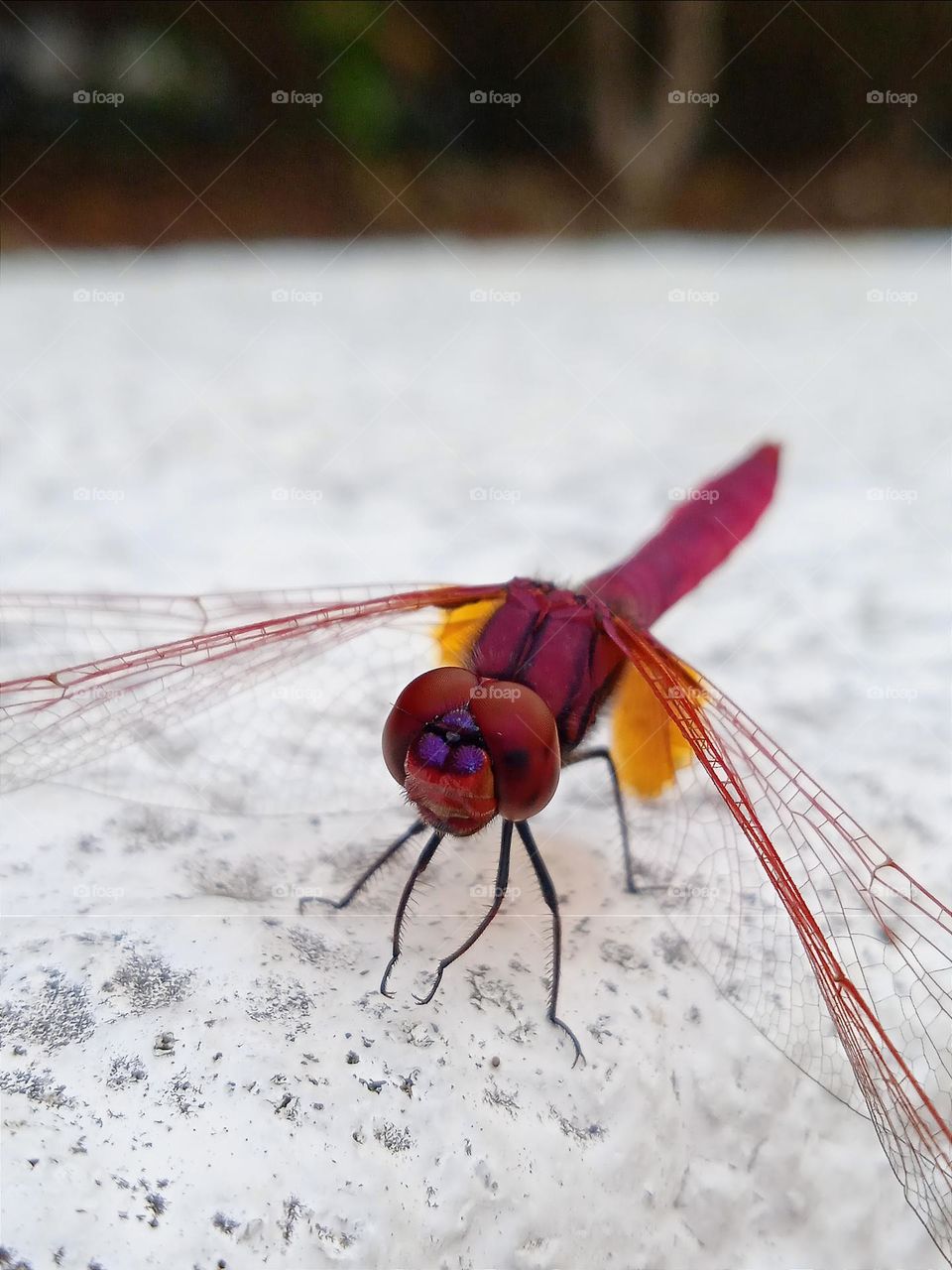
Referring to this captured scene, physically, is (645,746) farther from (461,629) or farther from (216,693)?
(216,693)

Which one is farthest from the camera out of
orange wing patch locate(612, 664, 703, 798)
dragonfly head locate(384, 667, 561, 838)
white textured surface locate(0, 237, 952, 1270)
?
orange wing patch locate(612, 664, 703, 798)

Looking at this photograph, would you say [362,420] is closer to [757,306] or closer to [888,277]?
[757,306]

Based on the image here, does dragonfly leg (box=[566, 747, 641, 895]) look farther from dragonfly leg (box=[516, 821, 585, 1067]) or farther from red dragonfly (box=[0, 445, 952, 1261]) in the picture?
dragonfly leg (box=[516, 821, 585, 1067])

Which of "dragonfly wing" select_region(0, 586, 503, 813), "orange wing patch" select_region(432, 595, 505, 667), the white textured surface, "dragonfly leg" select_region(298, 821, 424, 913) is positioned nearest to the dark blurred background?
Answer: the white textured surface

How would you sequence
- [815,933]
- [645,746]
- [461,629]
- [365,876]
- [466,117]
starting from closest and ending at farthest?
[815,933] → [365,876] → [461,629] → [645,746] → [466,117]

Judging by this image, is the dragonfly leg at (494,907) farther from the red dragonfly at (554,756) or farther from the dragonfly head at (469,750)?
the dragonfly head at (469,750)

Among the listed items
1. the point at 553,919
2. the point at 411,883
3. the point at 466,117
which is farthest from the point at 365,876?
the point at 466,117
